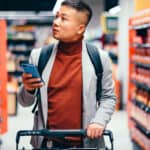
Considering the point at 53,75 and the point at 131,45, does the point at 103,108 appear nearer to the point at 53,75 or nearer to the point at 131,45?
the point at 53,75

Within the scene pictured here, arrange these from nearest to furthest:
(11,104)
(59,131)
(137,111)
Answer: (59,131) → (137,111) → (11,104)

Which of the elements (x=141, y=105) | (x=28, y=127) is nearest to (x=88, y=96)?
(x=141, y=105)

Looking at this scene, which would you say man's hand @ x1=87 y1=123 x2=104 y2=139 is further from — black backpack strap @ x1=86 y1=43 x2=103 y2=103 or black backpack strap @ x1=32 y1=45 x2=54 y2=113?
black backpack strap @ x1=32 y1=45 x2=54 y2=113

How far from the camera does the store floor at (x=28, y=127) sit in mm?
8248

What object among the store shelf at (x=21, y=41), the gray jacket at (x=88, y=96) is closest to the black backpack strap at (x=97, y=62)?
the gray jacket at (x=88, y=96)

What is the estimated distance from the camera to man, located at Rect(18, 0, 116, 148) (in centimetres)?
288

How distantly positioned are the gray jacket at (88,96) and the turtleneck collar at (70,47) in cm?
4

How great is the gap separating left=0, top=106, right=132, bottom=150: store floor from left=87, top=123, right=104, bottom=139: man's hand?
5.22m

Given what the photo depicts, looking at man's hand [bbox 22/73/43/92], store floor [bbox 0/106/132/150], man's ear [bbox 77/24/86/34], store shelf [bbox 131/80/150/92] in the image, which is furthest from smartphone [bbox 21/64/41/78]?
store floor [bbox 0/106/132/150]

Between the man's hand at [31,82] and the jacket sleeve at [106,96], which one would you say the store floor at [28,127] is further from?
the man's hand at [31,82]

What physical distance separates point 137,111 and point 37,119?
4977 mm

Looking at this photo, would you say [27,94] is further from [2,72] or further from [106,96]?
[2,72]

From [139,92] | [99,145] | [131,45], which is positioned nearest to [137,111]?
[139,92]

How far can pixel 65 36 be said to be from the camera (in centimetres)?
286
